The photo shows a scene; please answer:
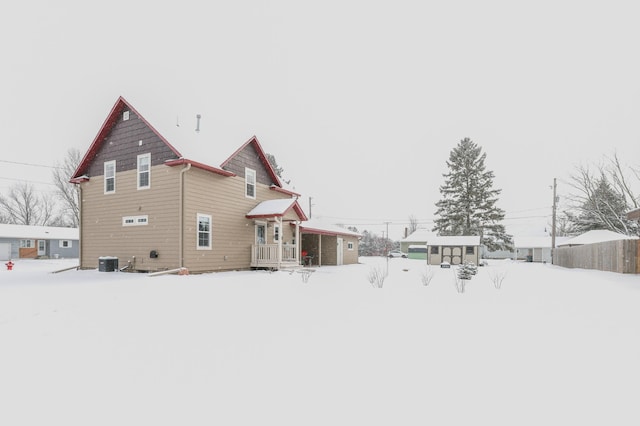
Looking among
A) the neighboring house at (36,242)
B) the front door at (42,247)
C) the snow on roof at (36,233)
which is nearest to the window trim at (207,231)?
the snow on roof at (36,233)

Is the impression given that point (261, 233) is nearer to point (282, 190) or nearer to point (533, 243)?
point (282, 190)

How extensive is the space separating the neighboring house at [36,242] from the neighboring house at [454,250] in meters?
35.0

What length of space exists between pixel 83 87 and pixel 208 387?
37.0m

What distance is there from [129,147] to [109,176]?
1.87 metres

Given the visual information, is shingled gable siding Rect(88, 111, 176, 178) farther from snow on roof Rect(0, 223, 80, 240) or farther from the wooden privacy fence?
the wooden privacy fence

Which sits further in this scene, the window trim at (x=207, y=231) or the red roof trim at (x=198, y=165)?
the window trim at (x=207, y=231)

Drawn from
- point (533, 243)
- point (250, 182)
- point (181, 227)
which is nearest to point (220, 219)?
point (181, 227)

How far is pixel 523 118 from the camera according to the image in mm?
39531

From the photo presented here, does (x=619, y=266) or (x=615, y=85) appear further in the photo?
(x=615, y=85)

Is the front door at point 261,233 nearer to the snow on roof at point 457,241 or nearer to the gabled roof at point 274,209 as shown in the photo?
the gabled roof at point 274,209

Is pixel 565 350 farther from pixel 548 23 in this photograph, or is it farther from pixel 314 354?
pixel 548 23

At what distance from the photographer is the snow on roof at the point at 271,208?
1662 cm

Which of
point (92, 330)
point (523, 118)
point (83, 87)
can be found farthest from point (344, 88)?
point (92, 330)

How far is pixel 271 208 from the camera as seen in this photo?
56.3 feet
